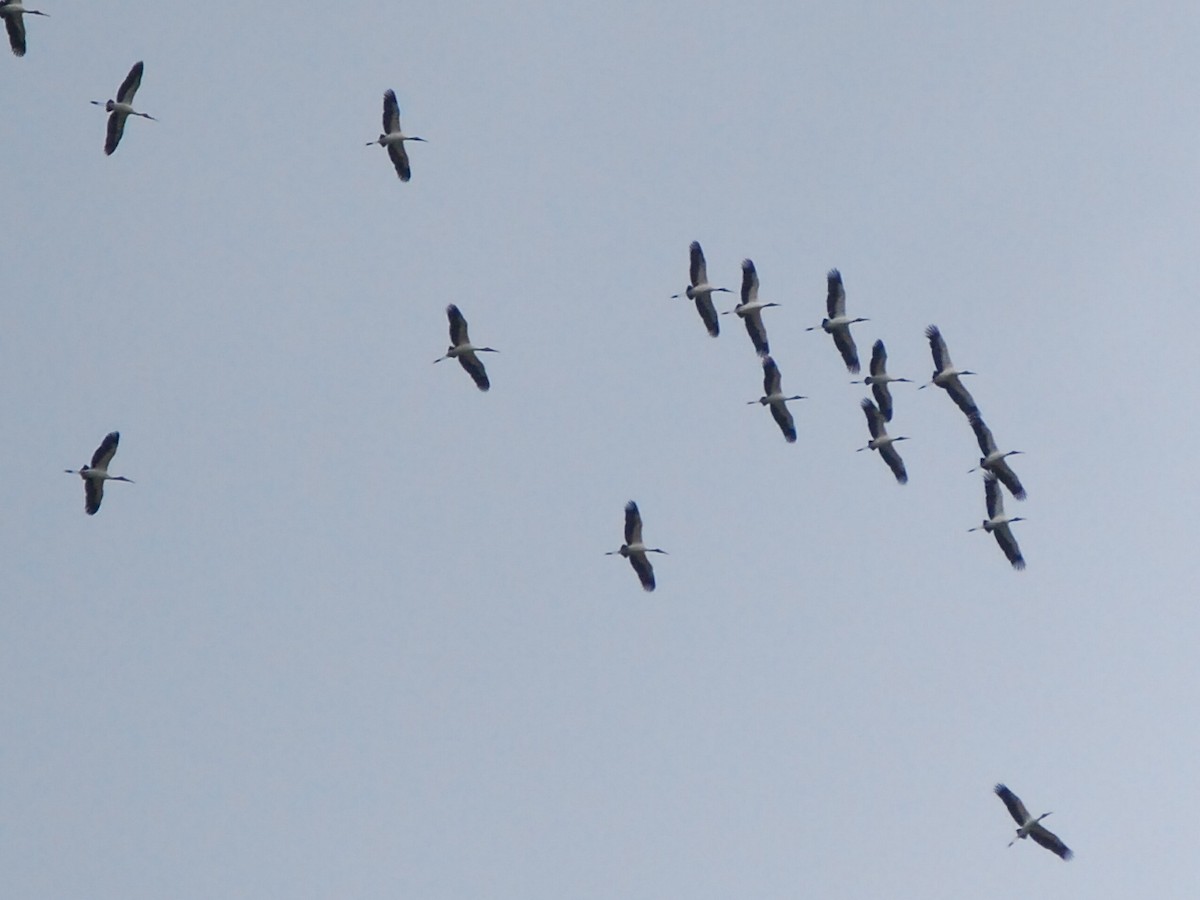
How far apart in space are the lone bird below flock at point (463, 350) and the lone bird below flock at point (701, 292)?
4.59m

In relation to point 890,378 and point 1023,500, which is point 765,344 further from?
point 1023,500

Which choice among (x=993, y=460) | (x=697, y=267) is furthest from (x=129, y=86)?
(x=993, y=460)

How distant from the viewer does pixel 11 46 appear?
144 ft

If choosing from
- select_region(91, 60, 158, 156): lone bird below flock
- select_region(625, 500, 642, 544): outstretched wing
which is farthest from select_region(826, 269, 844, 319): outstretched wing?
select_region(91, 60, 158, 156): lone bird below flock

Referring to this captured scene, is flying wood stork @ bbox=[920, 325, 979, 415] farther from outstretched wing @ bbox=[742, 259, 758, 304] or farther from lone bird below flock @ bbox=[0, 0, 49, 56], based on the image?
lone bird below flock @ bbox=[0, 0, 49, 56]

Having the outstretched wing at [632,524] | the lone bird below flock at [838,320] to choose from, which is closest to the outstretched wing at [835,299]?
the lone bird below flock at [838,320]

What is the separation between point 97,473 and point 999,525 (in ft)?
60.6

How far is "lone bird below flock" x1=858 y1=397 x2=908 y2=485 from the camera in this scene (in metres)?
53.4

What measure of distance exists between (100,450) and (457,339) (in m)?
7.35

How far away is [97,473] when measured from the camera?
48.3 m

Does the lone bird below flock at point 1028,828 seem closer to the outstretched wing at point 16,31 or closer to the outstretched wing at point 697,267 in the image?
the outstretched wing at point 697,267

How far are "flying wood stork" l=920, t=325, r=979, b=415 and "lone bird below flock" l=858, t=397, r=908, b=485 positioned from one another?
10.2 feet

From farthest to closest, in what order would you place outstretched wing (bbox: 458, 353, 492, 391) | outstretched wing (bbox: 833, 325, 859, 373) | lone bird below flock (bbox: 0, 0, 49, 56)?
1. outstretched wing (bbox: 833, 325, 859, 373)
2. outstretched wing (bbox: 458, 353, 492, 391)
3. lone bird below flock (bbox: 0, 0, 49, 56)

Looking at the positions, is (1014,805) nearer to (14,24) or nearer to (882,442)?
(882,442)
